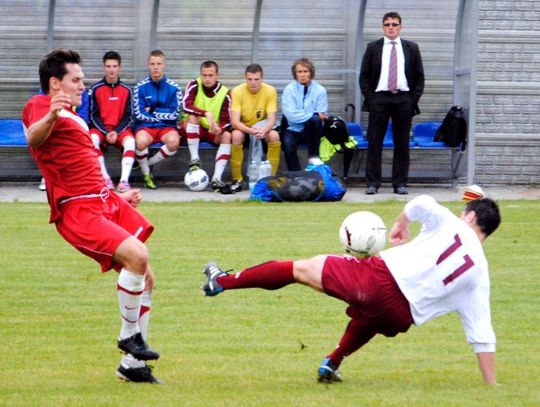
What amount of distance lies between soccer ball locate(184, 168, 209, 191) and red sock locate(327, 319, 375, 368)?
954cm

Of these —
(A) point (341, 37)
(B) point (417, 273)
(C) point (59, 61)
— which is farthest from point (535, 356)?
(A) point (341, 37)

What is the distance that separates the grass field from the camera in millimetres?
6539

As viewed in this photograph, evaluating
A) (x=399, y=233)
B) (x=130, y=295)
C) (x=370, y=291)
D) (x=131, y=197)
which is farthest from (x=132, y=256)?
(x=399, y=233)

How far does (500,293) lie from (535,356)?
7.00ft

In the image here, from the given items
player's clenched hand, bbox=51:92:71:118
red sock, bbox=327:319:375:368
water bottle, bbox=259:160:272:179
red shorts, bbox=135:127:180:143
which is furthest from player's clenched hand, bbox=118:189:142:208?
red shorts, bbox=135:127:180:143

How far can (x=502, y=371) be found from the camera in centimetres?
724

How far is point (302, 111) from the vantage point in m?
16.1

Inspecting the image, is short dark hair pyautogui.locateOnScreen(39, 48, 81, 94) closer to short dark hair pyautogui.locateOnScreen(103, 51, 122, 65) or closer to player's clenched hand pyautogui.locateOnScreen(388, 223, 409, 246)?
player's clenched hand pyautogui.locateOnScreen(388, 223, 409, 246)

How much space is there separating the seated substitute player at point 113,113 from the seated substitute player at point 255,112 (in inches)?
53.8

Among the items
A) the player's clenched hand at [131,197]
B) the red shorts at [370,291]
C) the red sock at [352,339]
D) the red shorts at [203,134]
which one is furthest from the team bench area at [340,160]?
the red shorts at [370,291]

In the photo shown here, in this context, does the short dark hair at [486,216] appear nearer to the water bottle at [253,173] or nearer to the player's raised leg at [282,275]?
the player's raised leg at [282,275]

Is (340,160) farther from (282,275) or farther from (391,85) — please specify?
(282,275)

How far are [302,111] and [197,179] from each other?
5.30ft

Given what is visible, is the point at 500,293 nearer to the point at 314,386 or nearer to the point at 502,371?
the point at 502,371
